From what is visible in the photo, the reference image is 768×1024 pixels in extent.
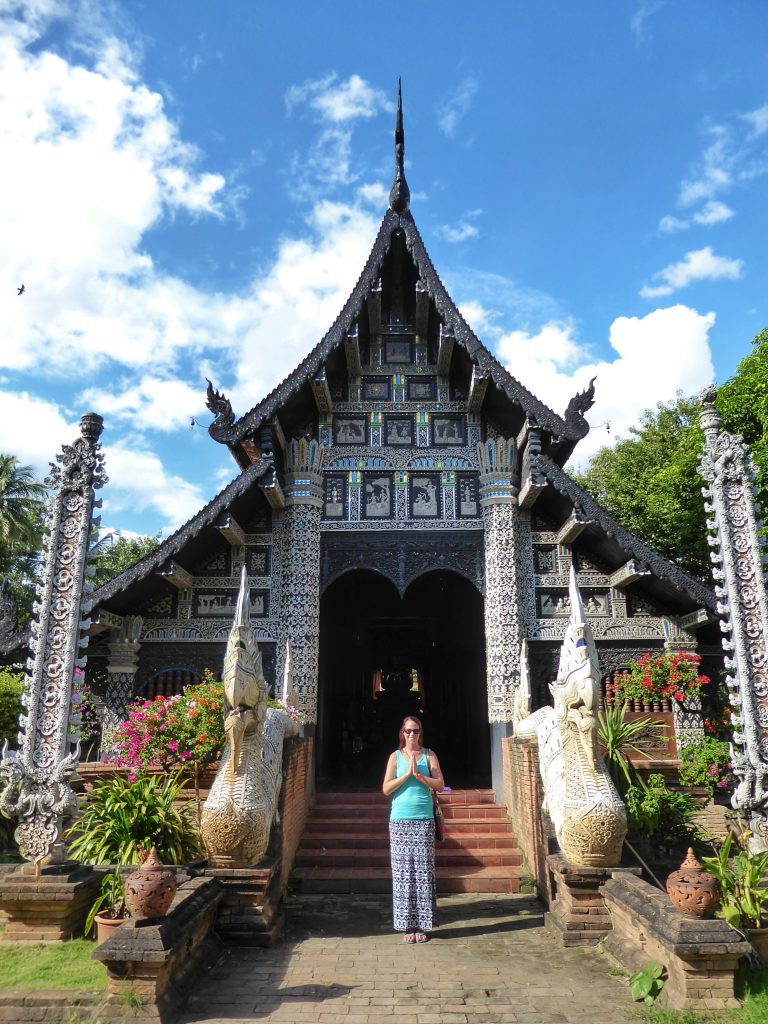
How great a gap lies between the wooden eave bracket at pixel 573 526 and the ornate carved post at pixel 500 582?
651mm

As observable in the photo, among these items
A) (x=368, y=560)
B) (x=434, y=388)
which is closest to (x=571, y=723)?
(x=368, y=560)

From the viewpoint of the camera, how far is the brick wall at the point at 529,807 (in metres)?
6.91

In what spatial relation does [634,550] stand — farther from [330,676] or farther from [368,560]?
[330,676]

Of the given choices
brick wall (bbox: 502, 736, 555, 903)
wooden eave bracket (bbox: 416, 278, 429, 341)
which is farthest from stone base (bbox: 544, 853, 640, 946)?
wooden eave bracket (bbox: 416, 278, 429, 341)

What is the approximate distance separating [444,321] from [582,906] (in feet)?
26.1

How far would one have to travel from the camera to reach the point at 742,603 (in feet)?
20.8

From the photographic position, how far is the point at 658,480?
19234 millimetres

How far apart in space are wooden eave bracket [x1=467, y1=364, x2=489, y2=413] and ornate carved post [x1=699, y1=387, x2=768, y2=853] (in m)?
4.14

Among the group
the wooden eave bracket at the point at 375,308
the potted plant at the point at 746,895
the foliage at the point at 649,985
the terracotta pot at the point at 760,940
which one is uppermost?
the wooden eave bracket at the point at 375,308

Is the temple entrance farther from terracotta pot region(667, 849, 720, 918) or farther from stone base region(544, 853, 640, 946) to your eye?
terracotta pot region(667, 849, 720, 918)

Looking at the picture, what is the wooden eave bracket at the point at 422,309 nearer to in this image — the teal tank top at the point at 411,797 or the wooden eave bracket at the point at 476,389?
the wooden eave bracket at the point at 476,389

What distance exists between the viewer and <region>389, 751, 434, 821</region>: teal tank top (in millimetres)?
5938

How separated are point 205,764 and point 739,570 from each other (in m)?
5.96

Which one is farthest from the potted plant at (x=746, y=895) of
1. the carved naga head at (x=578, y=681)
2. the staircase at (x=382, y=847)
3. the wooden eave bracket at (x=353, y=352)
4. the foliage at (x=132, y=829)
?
the wooden eave bracket at (x=353, y=352)
